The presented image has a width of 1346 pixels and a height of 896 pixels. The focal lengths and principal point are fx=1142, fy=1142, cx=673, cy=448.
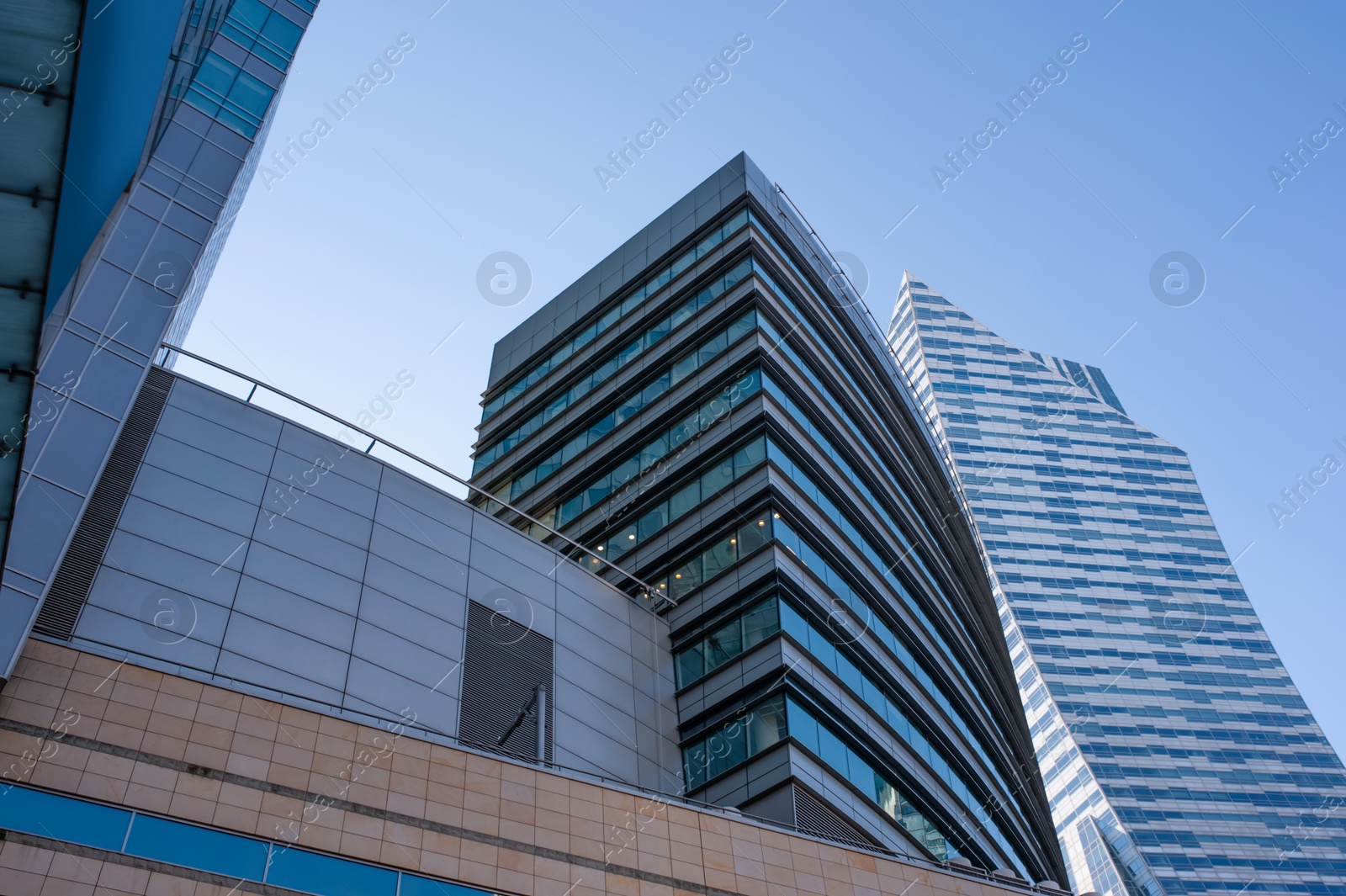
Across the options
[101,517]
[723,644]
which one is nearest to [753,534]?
[723,644]

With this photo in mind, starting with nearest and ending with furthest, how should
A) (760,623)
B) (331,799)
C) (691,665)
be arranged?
(331,799)
(760,623)
(691,665)

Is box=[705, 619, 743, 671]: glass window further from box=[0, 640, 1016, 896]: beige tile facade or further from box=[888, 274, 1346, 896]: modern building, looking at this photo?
box=[888, 274, 1346, 896]: modern building

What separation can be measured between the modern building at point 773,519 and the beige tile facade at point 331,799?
31.2 feet

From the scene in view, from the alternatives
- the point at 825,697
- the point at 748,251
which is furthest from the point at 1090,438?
the point at 825,697

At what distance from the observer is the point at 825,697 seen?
37.4 meters

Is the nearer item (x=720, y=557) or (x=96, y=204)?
(x=96, y=204)

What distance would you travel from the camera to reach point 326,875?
20219 mm

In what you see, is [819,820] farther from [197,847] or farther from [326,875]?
[197,847]

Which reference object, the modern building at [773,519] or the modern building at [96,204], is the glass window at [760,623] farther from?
the modern building at [96,204]

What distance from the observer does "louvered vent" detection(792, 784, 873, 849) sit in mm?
33375

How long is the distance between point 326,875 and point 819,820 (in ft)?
57.7

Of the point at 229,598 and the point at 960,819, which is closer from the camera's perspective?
the point at 229,598

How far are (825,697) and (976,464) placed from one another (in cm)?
14941

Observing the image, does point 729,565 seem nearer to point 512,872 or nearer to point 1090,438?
point 512,872
